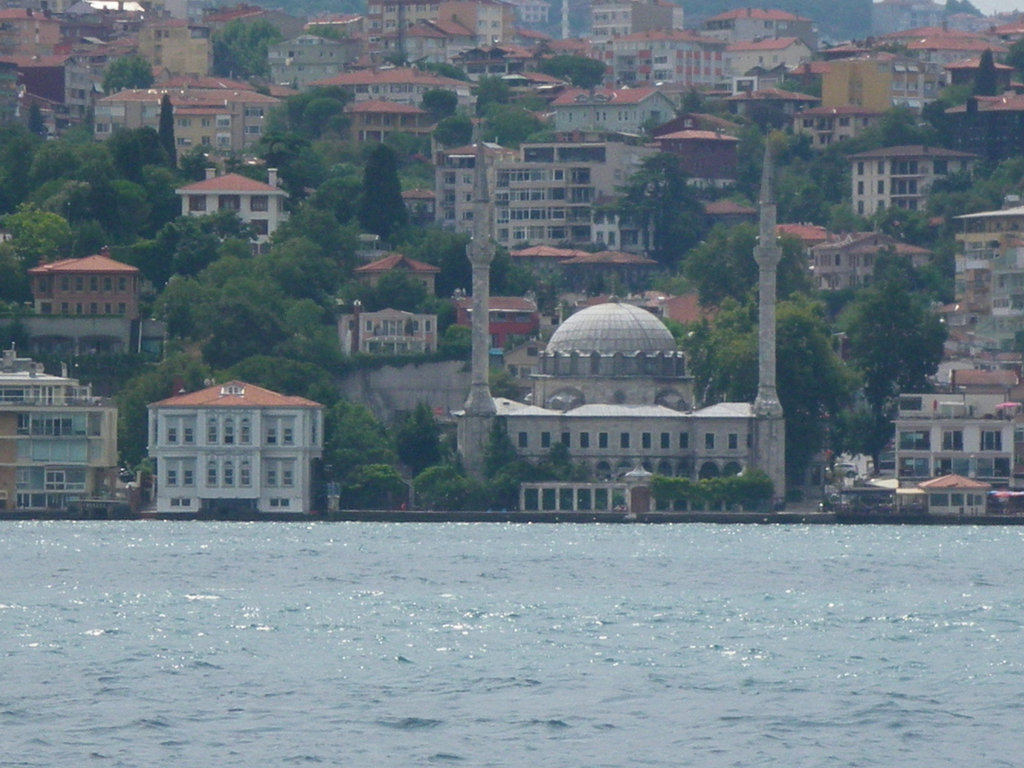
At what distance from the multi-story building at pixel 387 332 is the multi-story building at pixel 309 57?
64.6 m

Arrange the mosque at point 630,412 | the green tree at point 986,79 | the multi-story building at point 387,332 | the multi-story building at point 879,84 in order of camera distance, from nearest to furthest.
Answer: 1. the mosque at point 630,412
2. the multi-story building at point 387,332
3. the green tree at point 986,79
4. the multi-story building at point 879,84

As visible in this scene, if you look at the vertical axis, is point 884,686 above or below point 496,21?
below

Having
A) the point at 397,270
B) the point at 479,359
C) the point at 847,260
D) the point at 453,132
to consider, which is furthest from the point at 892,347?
the point at 453,132

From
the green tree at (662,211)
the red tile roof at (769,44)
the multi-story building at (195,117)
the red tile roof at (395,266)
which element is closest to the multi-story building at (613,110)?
the multi-story building at (195,117)

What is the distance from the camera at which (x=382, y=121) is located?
483 ft

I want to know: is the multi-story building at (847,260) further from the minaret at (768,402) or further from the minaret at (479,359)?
the minaret at (479,359)

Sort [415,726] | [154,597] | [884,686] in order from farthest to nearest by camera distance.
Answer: [154,597] → [884,686] → [415,726]

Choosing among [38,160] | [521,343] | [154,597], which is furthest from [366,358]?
[154,597]

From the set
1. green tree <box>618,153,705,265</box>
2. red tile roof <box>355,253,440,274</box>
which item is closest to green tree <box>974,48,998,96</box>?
green tree <box>618,153,705,265</box>

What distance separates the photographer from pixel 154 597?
64750 mm

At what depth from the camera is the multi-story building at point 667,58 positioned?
584 ft

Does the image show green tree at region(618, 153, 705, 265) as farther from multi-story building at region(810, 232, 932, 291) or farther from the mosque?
the mosque

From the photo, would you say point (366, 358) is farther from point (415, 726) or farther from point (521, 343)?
point (415, 726)

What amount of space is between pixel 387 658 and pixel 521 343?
58628mm
